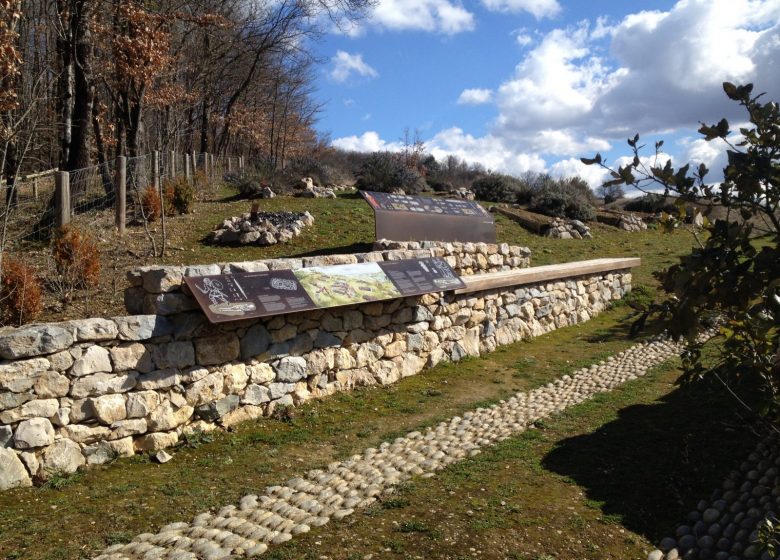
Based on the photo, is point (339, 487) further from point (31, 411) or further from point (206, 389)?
point (31, 411)

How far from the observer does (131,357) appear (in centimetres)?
582

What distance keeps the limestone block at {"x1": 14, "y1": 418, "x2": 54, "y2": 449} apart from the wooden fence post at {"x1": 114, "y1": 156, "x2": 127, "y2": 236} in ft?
23.0

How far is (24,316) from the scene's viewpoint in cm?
746

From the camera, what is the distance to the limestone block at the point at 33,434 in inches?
201

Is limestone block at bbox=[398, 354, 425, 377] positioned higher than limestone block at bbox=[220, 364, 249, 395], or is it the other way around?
limestone block at bbox=[220, 364, 249, 395]

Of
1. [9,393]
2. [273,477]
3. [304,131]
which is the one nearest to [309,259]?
[273,477]

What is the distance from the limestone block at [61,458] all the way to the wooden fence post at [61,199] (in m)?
5.68

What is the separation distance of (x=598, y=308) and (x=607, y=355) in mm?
3281

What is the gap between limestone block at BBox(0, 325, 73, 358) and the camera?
5.14 m

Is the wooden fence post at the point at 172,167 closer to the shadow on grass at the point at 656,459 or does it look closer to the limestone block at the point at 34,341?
the limestone block at the point at 34,341

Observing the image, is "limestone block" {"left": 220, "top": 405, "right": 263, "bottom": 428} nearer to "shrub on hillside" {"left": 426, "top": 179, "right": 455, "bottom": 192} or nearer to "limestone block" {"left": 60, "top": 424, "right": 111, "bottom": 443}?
"limestone block" {"left": 60, "top": 424, "right": 111, "bottom": 443}

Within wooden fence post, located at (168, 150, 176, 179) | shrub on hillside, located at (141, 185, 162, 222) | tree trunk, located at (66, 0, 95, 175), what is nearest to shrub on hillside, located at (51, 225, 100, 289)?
shrub on hillside, located at (141, 185, 162, 222)

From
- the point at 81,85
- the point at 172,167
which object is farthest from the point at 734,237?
the point at 172,167

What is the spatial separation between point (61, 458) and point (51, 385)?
59 cm
